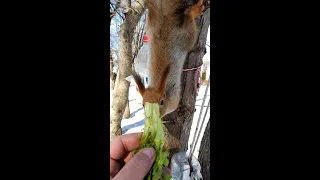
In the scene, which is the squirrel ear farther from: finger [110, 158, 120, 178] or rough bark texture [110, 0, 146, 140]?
finger [110, 158, 120, 178]

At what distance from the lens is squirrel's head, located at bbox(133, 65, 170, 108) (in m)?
0.78

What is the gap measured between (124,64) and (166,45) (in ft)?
0.42

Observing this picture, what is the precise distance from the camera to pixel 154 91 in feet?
2.57

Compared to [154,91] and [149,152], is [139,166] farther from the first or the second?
[154,91]

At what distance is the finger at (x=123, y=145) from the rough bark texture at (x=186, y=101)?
3.6 inches

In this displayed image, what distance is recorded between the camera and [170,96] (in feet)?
2.63

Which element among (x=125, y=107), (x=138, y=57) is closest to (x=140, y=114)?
(x=125, y=107)

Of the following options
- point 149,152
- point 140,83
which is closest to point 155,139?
point 149,152

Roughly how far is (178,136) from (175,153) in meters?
0.05

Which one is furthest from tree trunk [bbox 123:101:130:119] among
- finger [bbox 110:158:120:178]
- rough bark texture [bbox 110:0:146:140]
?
finger [bbox 110:158:120:178]

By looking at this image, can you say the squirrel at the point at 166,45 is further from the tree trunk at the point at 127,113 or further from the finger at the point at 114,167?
the finger at the point at 114,167

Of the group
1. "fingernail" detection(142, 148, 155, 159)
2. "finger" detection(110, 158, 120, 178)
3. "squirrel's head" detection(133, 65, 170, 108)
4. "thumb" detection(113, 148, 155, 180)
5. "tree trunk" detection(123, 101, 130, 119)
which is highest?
"squirrel's head" detection(133, 65, 170, 108)

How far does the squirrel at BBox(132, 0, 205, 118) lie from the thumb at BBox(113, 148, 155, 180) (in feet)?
0.36

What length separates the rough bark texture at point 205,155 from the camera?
0.87m
